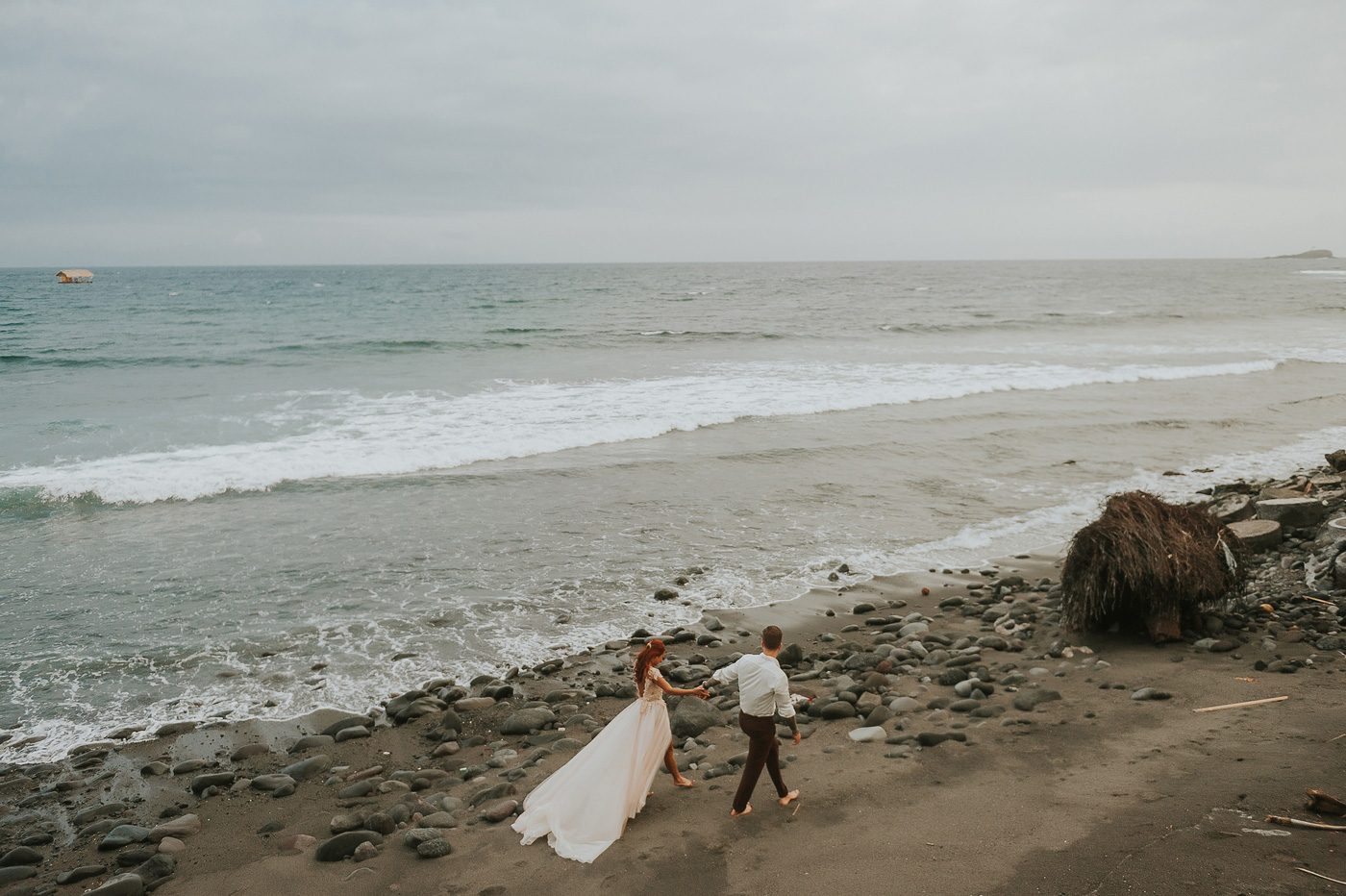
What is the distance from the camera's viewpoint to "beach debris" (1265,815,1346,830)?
4.38 meters

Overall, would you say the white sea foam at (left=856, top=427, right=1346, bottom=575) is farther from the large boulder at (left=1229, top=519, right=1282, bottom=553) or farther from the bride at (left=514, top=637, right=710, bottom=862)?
the bride at (left=514, top=637, right=710, bottom=862)

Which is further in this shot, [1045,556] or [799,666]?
[1045,556]

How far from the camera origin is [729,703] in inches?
307

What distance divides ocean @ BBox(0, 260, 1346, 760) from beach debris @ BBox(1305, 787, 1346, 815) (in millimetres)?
6223

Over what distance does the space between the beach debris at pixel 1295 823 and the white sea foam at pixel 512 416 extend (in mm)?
14960

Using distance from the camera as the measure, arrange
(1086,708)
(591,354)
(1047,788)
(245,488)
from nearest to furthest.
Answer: (1047,788) < (1086,708) < (245,488) < (591,354)

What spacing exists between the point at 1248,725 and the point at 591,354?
29.5 metres

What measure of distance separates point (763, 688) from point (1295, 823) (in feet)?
10.2

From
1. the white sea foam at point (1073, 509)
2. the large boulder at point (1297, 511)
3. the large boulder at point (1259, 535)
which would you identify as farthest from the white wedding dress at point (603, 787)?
the large boulder at point (1297, 511)

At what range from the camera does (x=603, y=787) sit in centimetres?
566

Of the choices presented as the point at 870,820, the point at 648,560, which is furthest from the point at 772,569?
the point at 870,820

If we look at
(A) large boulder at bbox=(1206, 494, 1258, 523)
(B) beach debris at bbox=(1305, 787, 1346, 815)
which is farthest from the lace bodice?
(A) large boulder at bbox=(1206, 494, 1258, 523)

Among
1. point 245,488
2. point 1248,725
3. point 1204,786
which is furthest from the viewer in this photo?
point 245,488

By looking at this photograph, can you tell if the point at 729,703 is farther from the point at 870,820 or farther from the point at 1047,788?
the point at 1047,788
